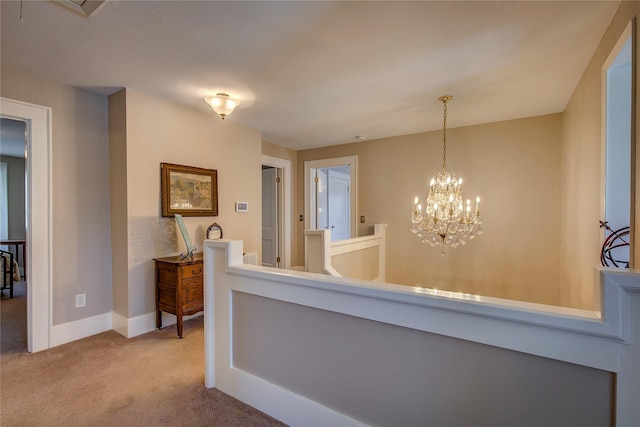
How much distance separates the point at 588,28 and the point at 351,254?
9.14ft

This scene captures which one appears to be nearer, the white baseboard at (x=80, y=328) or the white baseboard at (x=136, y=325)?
the white baseboard at (x=80, y=328)

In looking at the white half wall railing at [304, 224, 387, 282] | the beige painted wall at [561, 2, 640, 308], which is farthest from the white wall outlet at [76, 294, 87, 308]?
the beige painted wall at [561, 2, 640, 308]

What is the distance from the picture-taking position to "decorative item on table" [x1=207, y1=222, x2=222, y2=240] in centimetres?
333

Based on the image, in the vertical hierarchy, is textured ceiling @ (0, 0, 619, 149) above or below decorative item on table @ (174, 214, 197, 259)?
above

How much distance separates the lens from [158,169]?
2910 mm

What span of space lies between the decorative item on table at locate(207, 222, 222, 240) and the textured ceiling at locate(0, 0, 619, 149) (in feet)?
4.30

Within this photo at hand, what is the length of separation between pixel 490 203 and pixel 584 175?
142 centimetres

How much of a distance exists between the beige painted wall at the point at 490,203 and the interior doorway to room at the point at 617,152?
1844 millimetres

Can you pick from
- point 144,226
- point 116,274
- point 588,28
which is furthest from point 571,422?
point 116,274

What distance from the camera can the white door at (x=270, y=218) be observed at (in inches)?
208

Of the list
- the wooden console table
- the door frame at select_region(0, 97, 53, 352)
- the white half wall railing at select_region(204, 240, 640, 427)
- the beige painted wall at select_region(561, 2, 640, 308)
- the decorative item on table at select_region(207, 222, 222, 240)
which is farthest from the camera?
the decorative item on table at select_region(207, 222, 222, 240)

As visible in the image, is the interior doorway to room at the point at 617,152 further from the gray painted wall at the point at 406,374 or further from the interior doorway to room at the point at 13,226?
the interior doorway to room at the point at 13,226

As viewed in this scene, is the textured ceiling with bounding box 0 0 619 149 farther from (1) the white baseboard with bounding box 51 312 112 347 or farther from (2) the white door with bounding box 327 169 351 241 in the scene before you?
(2) the white door with bounding box 327 169 351 241

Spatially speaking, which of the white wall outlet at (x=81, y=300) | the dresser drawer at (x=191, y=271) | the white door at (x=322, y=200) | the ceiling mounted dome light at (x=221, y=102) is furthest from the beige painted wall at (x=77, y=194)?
the white door at (x=322, y=200)
